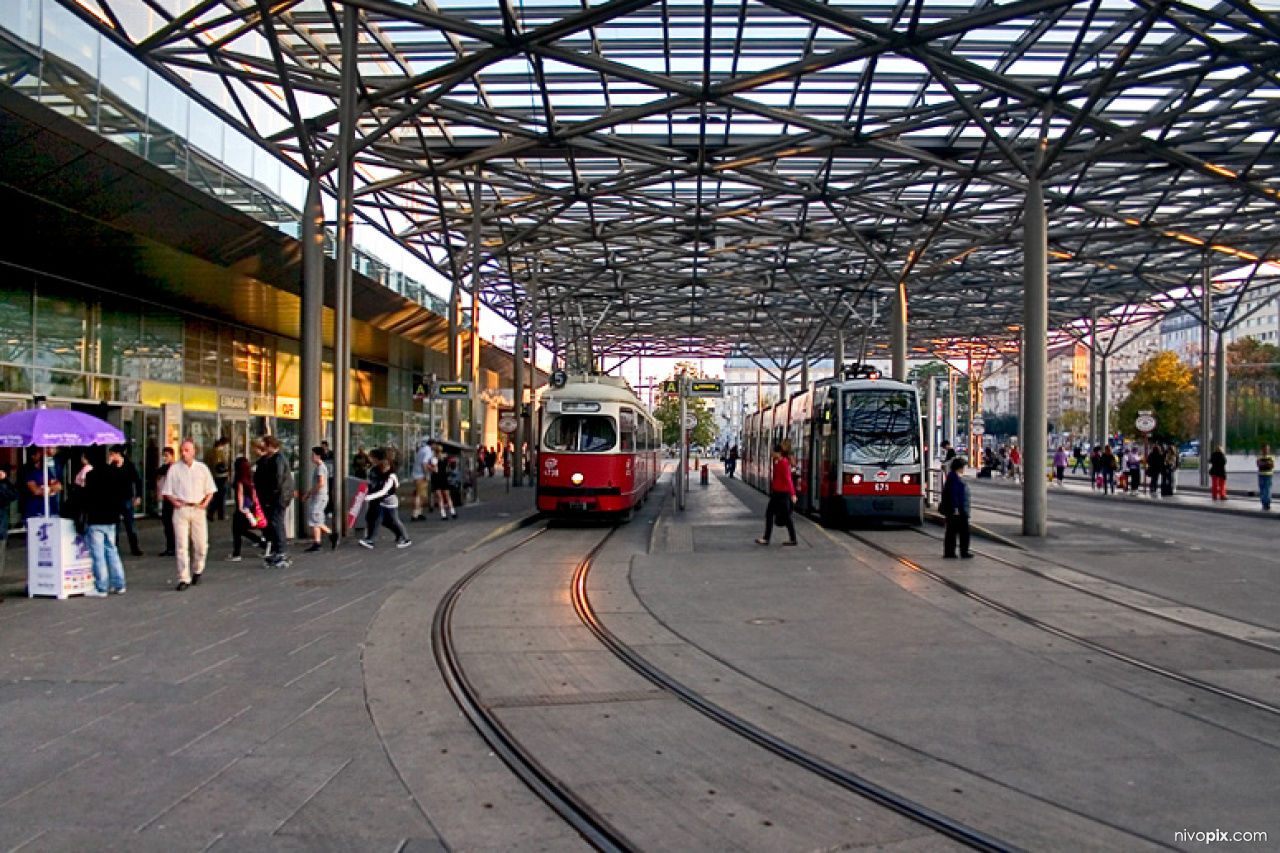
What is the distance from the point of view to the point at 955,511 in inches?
662

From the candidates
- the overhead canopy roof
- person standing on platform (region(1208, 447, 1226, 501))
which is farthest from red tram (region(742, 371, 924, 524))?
person standing on platform (region(1208, 447, 1226, 501))

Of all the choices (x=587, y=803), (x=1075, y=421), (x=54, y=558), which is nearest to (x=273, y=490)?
(x=54, y=558)

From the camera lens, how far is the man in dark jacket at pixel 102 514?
1243 centimetres

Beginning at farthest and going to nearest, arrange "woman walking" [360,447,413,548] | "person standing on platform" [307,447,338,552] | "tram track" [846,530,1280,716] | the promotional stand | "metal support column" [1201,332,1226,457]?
"metal support column" [1201,332,1226,457] → "person standing on platform" [307,447,338,552] → "woman walking" [360,447,413,548] → the promotional stand → "tram track" [846,530,1280,716]

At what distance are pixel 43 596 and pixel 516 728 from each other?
8.00 meters

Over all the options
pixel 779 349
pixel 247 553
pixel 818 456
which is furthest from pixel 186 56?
pixel 779 349

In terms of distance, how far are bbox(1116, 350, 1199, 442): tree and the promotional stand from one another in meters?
60.1

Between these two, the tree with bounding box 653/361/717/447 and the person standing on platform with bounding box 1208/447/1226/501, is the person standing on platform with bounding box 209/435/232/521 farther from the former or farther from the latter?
the tree with bounding box 653/361/717/447

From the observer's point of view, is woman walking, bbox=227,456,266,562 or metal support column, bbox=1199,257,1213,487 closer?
woman walking, bbox=227,456,266,562

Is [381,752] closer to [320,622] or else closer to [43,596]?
[320,622]

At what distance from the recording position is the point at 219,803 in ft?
18.1

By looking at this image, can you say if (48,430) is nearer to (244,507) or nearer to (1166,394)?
(244,507)

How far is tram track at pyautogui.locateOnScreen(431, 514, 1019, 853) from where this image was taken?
510cm

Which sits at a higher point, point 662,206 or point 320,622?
point 662,206
